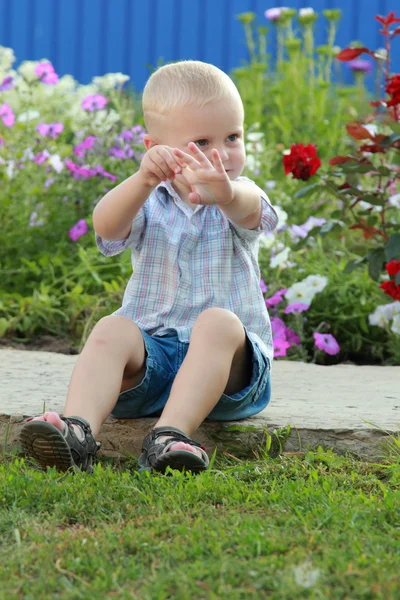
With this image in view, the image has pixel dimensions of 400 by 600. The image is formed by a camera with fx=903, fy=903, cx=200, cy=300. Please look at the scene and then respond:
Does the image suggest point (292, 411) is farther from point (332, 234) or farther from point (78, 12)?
point (78, 12)

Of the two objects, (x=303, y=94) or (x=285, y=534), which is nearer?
(x=285, y=534)

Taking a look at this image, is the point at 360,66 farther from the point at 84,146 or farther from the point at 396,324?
the point at 396,324

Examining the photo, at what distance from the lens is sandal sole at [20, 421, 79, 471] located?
83.1 inches

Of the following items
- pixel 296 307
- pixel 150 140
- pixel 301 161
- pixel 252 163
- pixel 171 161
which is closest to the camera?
pixel 171 161

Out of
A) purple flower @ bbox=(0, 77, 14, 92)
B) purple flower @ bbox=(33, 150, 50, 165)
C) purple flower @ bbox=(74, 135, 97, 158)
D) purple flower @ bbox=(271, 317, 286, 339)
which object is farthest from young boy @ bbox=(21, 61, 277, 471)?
purple flower @ bbox=(0, 77, 14, 92)

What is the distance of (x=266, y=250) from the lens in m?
4.34

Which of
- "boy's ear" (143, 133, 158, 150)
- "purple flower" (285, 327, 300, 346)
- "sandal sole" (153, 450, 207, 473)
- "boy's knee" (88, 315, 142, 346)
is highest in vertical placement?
"boy's ear" (143, 133, 158, 150)

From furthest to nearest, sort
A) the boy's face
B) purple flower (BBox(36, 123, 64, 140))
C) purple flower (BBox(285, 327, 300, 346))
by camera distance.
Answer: purple flower (BBox(36, 123, 64, 140))
purple flower (BBox(285, 327, 300, 346))
the boy's face

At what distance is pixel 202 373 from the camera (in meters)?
2.34

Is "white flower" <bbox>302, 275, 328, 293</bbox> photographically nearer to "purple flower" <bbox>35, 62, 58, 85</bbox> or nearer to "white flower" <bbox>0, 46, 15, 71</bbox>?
"purple flower" <bbox>35, 62, 58, 85</bbox>

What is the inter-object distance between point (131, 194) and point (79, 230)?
6.96 feet

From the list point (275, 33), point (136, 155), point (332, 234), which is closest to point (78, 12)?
point (275, 33)

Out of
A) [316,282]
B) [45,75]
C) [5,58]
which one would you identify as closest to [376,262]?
[316,282]

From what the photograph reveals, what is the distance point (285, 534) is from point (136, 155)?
336cm
